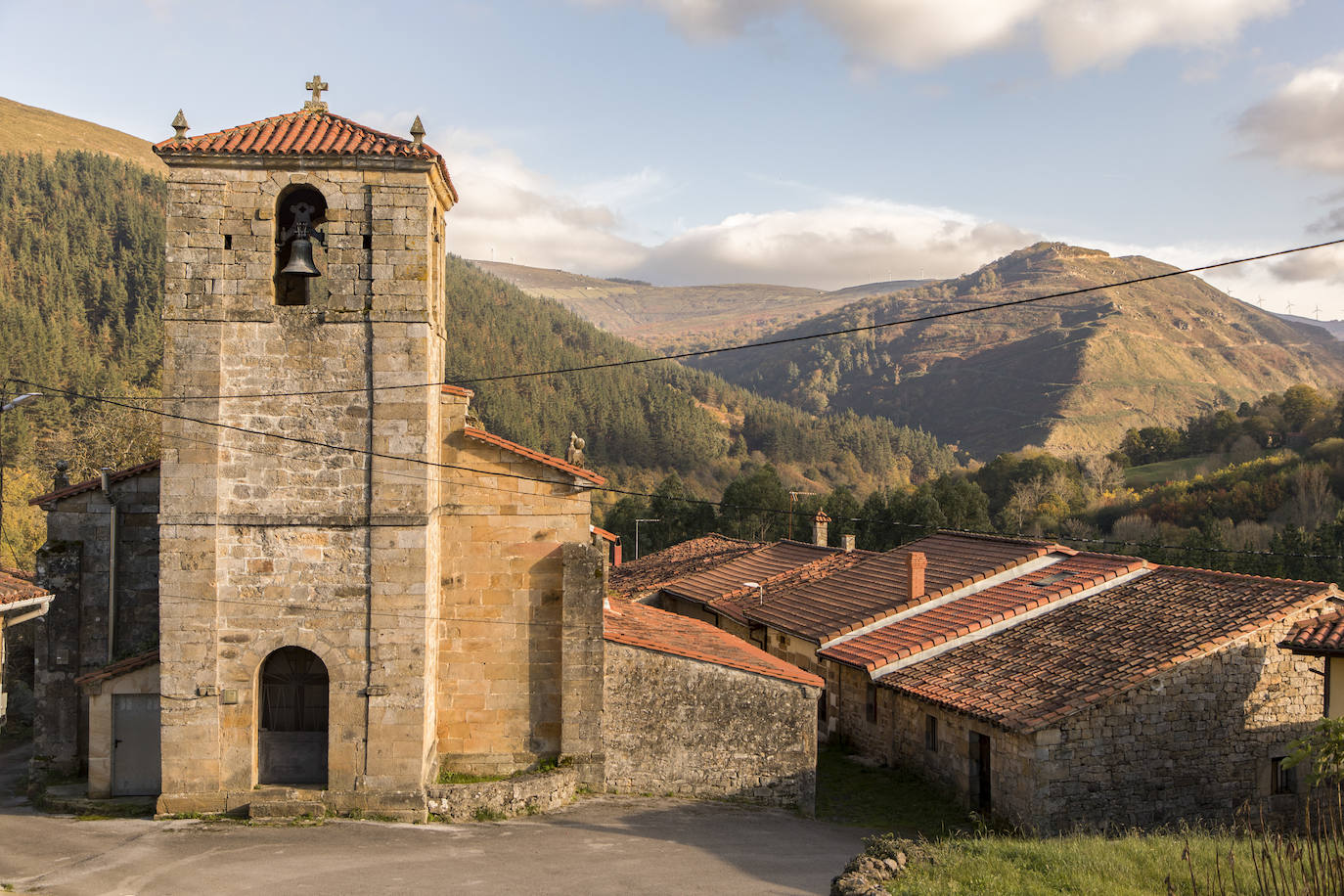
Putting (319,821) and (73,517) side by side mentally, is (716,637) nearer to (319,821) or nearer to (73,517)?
(319,821)

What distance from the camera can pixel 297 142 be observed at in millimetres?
16062

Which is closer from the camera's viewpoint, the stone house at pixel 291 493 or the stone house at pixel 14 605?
the stone house at pixel 291 493

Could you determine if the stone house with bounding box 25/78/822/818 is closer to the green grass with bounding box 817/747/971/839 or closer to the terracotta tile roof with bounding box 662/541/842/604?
the green grass with bounding box 817/747/971/839

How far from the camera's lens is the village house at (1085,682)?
57.2 ft

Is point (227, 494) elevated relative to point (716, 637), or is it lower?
elevated

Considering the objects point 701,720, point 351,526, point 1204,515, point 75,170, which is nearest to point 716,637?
point 701,720

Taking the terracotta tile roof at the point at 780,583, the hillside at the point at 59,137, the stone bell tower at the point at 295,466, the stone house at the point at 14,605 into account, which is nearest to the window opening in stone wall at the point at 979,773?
the stone bell tower at the point at 295,466

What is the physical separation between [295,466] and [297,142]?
530cm

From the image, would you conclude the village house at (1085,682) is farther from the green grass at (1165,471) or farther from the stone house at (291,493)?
the green grass at (1165,471)

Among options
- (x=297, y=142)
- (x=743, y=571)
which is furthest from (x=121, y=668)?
(x=743, y=571)

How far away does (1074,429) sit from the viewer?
490 ft

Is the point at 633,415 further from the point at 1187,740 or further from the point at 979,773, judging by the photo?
the point at 1187,740

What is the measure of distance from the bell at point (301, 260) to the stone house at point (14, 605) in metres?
13.1

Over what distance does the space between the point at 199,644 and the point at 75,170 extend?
436 ft
